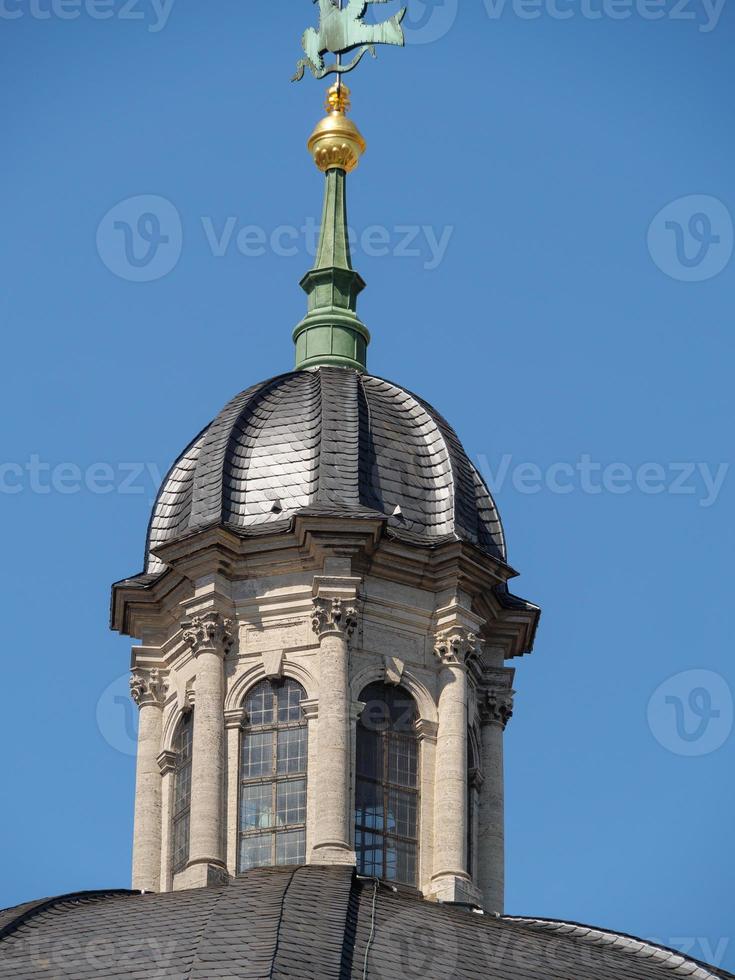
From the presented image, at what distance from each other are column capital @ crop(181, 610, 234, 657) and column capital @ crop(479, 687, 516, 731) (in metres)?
5.38

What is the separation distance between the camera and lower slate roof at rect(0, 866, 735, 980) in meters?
49.2

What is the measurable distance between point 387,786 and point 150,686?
5581 millimetres

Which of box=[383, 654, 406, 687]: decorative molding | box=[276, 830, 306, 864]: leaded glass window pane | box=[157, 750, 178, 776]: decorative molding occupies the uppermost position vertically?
box=[383, 654, 406, 687]: decorative molding

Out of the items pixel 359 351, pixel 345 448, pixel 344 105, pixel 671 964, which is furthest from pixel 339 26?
pixel 671 964

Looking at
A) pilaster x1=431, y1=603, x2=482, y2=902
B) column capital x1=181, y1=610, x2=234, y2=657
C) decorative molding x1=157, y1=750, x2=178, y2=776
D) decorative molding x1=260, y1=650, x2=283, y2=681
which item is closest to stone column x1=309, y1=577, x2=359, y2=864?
decorative molding x1=260, y1=650, x2=283, y2=681

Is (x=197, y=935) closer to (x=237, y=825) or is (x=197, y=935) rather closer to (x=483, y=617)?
Result: (x=237, y=825)

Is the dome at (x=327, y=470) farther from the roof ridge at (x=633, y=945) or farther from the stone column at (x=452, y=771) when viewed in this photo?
the roof ridge at (x=633, y=945)

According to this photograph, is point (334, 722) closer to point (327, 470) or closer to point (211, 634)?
point (211, 634)

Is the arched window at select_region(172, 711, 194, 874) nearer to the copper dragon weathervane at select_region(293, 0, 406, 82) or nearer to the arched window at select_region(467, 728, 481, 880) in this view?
the arched window at select_region(467, 728, 481, 880)

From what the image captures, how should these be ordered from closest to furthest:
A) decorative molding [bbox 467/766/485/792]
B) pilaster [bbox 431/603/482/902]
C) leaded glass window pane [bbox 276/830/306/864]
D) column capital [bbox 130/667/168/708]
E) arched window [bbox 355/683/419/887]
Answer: leaded glass window pane [bbox 276/830/306/864], pilaster [bbox 431/603/482/902], arched window [bbox 355/683/419/887], decorative molding [bbox 467/766/485/792], column capital [bbox 130/667/168/708]

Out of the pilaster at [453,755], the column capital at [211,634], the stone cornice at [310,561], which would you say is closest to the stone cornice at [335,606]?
the stone cornice at [310,561]

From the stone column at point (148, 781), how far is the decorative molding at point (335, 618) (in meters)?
4.07

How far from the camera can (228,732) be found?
5891 centimetres

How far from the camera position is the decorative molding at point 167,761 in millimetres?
60594
